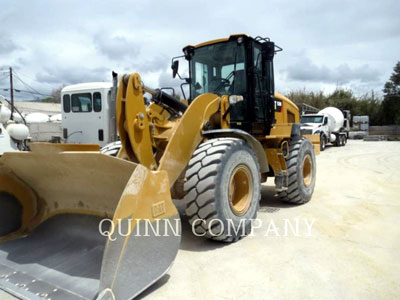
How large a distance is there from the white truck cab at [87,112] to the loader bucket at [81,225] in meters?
6.76

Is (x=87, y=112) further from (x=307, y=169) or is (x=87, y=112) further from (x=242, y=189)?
(x=242, y=189)

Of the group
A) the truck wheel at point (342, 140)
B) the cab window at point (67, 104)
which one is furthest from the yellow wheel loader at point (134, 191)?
the truck wheel at point (342, 140)

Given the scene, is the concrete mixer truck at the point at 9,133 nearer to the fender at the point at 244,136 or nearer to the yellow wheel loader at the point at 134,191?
the yellow wheel loader at the point at 134,191

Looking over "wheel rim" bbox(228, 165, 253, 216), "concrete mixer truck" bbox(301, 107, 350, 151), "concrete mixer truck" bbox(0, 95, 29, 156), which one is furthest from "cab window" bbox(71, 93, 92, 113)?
"concrete mixer truck" bbox(301, 107, 350, 151)

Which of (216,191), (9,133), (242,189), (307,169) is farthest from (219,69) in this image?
(9,133)

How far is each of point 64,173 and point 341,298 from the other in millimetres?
2705

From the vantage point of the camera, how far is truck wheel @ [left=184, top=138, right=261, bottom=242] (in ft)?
11.1

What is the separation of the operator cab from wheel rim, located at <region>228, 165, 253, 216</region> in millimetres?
1054

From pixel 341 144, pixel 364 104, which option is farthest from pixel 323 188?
pixel 364 104

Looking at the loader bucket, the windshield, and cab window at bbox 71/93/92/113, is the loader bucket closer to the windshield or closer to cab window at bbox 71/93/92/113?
the windshield

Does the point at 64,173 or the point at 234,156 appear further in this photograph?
the point at 234,156

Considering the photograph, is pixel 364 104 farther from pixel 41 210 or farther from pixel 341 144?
pixel 41 210

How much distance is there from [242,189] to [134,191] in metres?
1.91

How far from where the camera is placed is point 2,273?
9.32ft
